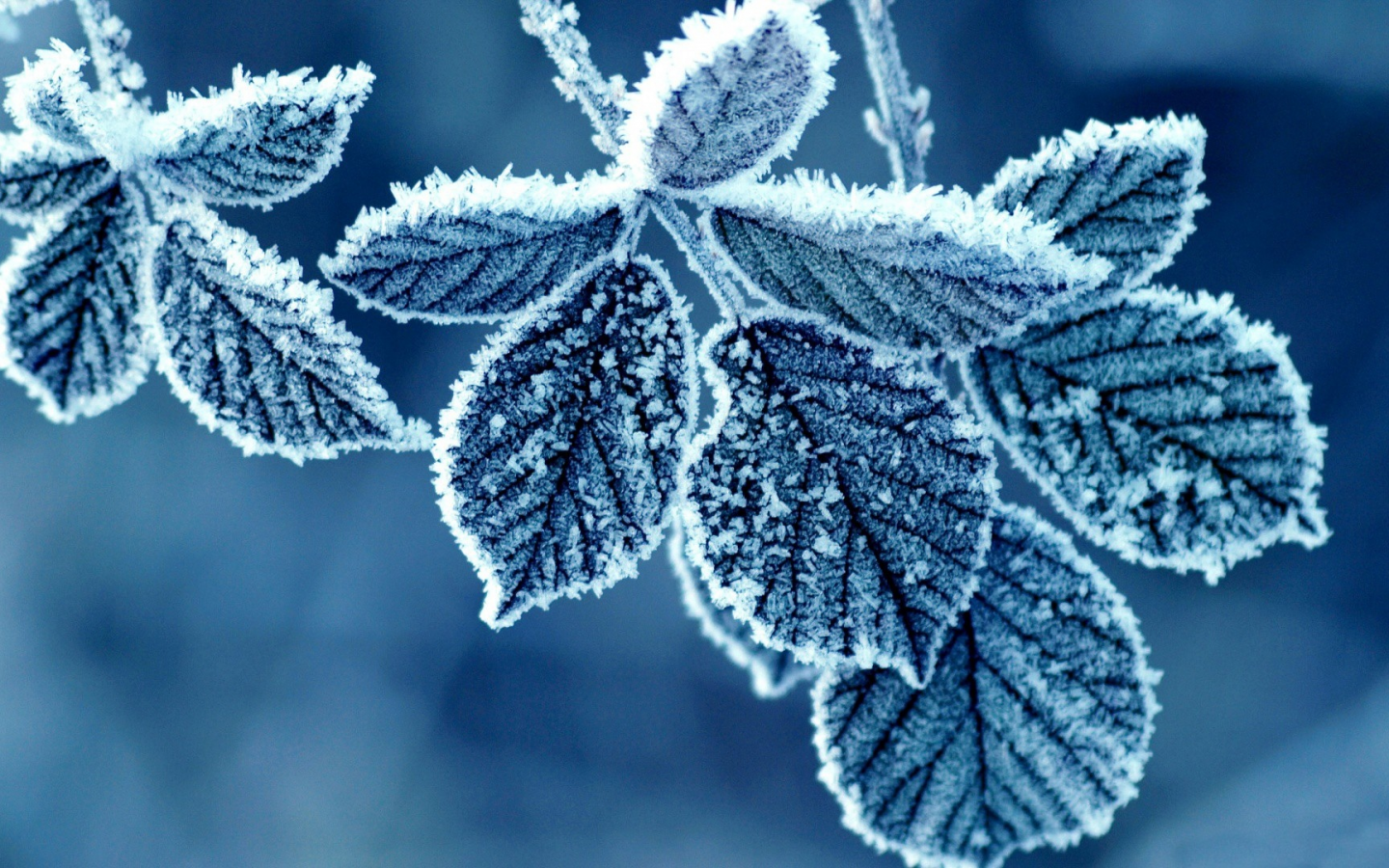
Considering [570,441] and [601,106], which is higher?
[601,106]

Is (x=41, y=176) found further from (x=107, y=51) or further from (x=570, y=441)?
(x=570, y=441)

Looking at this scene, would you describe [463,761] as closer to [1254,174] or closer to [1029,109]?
[1029,109]

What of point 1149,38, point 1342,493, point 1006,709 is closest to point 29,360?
point 1006,709

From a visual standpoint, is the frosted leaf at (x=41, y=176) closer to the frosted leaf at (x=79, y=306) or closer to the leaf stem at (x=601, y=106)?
the frosted leaf at (x=79, y=306)

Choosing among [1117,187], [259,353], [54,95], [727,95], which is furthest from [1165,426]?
[54,95]

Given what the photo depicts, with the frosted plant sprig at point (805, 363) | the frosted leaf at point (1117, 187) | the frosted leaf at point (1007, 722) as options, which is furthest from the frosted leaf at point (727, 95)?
the frosted leaf at point (1007, 722)

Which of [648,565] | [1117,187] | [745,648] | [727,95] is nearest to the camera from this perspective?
[727,95]

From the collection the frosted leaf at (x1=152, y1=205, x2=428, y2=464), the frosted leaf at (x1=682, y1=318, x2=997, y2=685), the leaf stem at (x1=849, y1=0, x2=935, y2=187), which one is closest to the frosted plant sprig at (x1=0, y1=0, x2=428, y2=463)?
the frosted leaf at (x1=152, y1=205, x2=428, y2=464)
